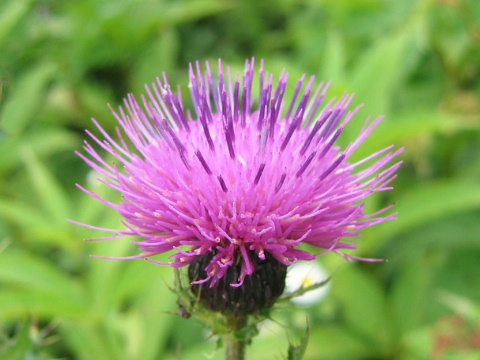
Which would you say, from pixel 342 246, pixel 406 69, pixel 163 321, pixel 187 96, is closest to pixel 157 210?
pixel 342 246

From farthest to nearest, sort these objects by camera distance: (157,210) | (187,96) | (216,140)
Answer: (187,96)
(216,140)
(157,210)

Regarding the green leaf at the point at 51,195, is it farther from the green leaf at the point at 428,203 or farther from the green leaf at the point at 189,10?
the green leaf at the point at 189,10

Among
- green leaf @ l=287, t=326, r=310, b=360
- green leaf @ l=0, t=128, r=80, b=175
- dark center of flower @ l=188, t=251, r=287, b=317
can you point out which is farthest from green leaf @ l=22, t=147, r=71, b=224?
green leaf @ l=287, t=326, r=310, b=360

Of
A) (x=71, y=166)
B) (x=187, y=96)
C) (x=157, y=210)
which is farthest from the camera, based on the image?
(x=187, y=96)

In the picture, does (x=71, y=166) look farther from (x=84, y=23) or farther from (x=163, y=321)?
(x=163, y=321)

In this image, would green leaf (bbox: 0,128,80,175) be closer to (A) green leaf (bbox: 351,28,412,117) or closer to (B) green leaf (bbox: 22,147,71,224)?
Answer: (B) green leaf (bbox: 22,147,71,224)

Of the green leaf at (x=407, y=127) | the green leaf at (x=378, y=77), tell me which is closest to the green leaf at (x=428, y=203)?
the green leaf at (x=407, y=127)

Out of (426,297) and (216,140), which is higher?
(216,140)
